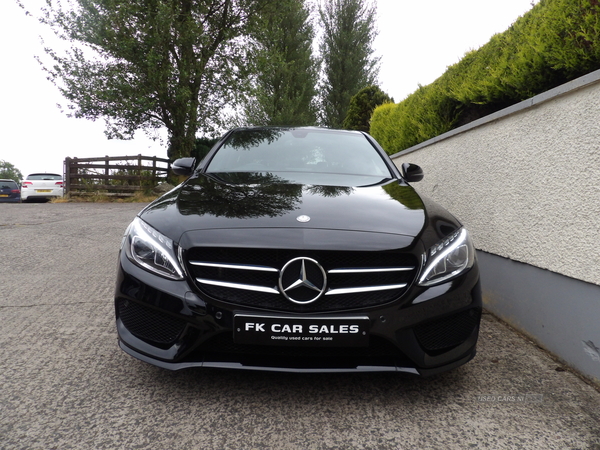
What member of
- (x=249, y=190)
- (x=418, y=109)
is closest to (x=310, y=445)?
(x=249, y=190)

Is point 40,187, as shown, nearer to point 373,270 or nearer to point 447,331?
point 373,270

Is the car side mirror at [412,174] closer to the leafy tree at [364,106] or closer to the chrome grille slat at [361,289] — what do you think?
the chrome grille slat at [361,289]

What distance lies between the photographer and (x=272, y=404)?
202cm

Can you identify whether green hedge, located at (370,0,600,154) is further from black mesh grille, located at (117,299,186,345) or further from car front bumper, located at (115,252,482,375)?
black mesh grille, located at (117,299,186,345)

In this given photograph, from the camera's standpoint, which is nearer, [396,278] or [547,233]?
[396,278]

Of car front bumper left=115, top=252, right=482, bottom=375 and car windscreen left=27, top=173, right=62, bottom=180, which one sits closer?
car front bumper left=115, top=252, right=482, bottom=375

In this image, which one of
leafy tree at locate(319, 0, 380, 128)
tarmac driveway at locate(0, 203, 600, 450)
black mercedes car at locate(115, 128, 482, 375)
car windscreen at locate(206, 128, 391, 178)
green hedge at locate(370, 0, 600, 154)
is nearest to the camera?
tarmac driveway at locate(0, 203, 600, 450)

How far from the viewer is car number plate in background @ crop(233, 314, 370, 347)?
184 centimetres

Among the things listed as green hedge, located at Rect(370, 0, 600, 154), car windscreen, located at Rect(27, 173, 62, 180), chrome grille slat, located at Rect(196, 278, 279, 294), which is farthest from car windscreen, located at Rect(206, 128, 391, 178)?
car windscreen, located at Rect(27, 173, 62, 180)

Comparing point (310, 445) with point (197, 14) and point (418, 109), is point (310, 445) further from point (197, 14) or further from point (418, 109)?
point (197, 14)

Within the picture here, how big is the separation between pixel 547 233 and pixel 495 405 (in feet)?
3.84

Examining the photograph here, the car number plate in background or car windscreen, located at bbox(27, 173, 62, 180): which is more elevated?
car windscreen, located at bbox(27, 173, 62, 180)

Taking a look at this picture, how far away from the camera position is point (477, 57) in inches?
169

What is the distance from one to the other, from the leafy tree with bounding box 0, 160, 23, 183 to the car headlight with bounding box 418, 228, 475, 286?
127m
